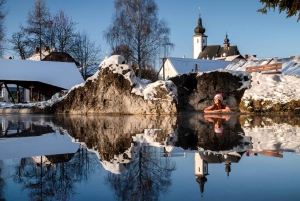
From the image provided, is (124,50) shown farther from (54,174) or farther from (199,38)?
(199,38)

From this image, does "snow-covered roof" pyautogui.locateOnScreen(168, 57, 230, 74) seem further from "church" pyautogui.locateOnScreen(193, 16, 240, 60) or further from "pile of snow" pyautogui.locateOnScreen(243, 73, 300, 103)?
"church" pyautogui.locateOnScreen(193, 16, 240, 60)

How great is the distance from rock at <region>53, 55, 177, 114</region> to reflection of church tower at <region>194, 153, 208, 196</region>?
11.0m

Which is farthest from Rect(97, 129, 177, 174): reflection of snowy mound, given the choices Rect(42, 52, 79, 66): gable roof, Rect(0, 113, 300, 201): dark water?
Rect(42, 52, 79, 66): gable roof

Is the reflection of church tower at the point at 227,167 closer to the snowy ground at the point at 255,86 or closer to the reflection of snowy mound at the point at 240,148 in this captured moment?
the reflection of snowy mound at the point at 240,148

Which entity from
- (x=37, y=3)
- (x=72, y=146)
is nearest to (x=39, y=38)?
(x=37, y=3)

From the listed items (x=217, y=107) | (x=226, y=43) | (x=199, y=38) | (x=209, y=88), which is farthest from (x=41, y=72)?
(x=199, y=38)

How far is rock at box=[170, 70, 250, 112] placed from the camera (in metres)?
18.6

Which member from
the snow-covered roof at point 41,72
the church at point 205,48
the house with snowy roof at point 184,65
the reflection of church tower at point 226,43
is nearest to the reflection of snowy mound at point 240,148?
the snow-covered roof at point 41,72

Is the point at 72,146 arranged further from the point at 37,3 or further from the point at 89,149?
the point at 37,3

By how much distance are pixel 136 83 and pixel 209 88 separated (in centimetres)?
517

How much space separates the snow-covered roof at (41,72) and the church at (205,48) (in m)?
78.8

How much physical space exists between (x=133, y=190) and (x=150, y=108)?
1240cm

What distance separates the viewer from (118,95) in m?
16.2

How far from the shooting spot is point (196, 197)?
2.32m
